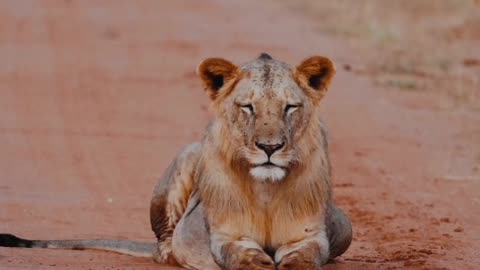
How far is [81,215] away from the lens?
9.12 meters

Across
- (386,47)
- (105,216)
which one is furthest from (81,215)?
(386,47)

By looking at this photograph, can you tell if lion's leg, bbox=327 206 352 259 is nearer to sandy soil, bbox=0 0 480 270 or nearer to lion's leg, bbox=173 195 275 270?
sandy soil, bbox=0 0 480 270

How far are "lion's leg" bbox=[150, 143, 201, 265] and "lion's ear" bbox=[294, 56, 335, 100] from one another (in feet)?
2.63

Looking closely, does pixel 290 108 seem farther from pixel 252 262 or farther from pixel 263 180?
pixel 252 262

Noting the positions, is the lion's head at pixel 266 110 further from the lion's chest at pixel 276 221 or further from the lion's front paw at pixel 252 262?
the lion's front paw at pixel 252 262

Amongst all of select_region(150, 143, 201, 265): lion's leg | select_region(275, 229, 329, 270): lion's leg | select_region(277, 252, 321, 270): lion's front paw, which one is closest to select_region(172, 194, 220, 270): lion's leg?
select_region(150, 143, 201, 265): lion's leg

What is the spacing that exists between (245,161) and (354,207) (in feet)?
10.1

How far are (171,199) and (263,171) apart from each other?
1265mm

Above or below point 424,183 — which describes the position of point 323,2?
above

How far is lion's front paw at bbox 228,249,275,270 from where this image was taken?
21.2ft

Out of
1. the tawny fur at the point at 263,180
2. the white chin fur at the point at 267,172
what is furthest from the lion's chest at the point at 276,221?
the white chin fur at the point at 267,172

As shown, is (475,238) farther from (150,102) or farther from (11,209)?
(150,102)

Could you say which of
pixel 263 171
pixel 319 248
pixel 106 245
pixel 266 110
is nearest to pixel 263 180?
pixel 263 171

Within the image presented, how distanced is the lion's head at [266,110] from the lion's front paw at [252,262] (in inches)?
13.7
